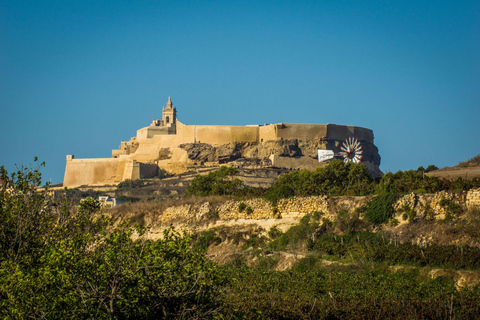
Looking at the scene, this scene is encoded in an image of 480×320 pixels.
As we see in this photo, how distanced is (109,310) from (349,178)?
62.4ft

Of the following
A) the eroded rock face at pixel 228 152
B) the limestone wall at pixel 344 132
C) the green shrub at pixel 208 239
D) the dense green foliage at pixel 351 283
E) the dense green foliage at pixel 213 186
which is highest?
the limestone wall at pixel 344 132

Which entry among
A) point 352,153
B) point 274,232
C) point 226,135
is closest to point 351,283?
point 274,232

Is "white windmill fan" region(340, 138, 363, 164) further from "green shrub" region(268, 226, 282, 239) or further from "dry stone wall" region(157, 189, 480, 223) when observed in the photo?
"green shrub" region(268, 226, 282, 239)

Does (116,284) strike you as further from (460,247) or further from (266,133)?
(266,133)

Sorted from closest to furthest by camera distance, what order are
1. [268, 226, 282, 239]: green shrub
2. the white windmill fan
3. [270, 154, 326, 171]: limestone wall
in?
[268, 226, 282, 239]: green shrub
the white windmill fan
[270, 154, 326, 171]: limestone wall

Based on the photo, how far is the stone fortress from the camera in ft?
194

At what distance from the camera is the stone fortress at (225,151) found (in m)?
59.0

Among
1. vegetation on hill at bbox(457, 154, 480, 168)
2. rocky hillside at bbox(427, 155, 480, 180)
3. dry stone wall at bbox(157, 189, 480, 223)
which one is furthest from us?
vegetation on hill at bbox(457, 154, 480, 168)

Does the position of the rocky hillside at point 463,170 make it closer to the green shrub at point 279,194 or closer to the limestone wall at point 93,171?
the green shrub at point 279,194

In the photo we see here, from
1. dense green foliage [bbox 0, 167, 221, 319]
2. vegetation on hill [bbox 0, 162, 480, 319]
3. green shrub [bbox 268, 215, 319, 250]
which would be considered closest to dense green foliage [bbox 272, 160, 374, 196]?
green shrub [bbox 268, 215, 319, 250]

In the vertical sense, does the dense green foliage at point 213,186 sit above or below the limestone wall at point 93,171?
below

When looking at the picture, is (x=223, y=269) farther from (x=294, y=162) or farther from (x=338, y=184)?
(x=294, y=162)

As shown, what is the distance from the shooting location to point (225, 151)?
6144 cm

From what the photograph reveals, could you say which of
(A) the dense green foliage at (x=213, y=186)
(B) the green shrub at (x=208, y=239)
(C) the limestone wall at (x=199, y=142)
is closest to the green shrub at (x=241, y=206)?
(B) the green shrub at (x=208, y=239)
